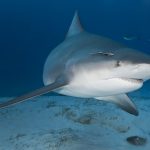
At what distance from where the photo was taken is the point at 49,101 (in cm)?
825

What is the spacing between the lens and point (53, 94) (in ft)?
51.7

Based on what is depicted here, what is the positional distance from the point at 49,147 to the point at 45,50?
33.4m

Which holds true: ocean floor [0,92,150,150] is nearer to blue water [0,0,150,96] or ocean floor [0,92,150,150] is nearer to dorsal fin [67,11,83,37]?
dorsal fin [67,11,83,37]

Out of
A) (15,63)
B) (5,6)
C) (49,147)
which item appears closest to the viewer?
(49,147)

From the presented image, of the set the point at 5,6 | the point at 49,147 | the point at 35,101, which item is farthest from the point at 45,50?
the point at 49,147

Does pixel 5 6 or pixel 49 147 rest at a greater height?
pixel 5 6

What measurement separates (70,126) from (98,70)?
3.05m

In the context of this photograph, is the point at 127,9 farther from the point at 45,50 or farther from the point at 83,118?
the point at 83,118

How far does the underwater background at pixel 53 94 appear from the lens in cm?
562

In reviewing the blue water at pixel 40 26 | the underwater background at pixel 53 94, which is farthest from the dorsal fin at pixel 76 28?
the blue water at pixel 40 26

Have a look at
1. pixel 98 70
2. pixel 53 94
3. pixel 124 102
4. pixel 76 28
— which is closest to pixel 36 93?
pixel 98 70

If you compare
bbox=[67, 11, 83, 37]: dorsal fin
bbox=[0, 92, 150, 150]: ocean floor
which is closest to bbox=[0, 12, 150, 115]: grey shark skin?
bbox=[67, 11, 83, 37]: dorsal fin

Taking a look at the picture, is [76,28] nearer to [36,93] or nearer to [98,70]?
[36,93]

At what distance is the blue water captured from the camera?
91.9 feet
